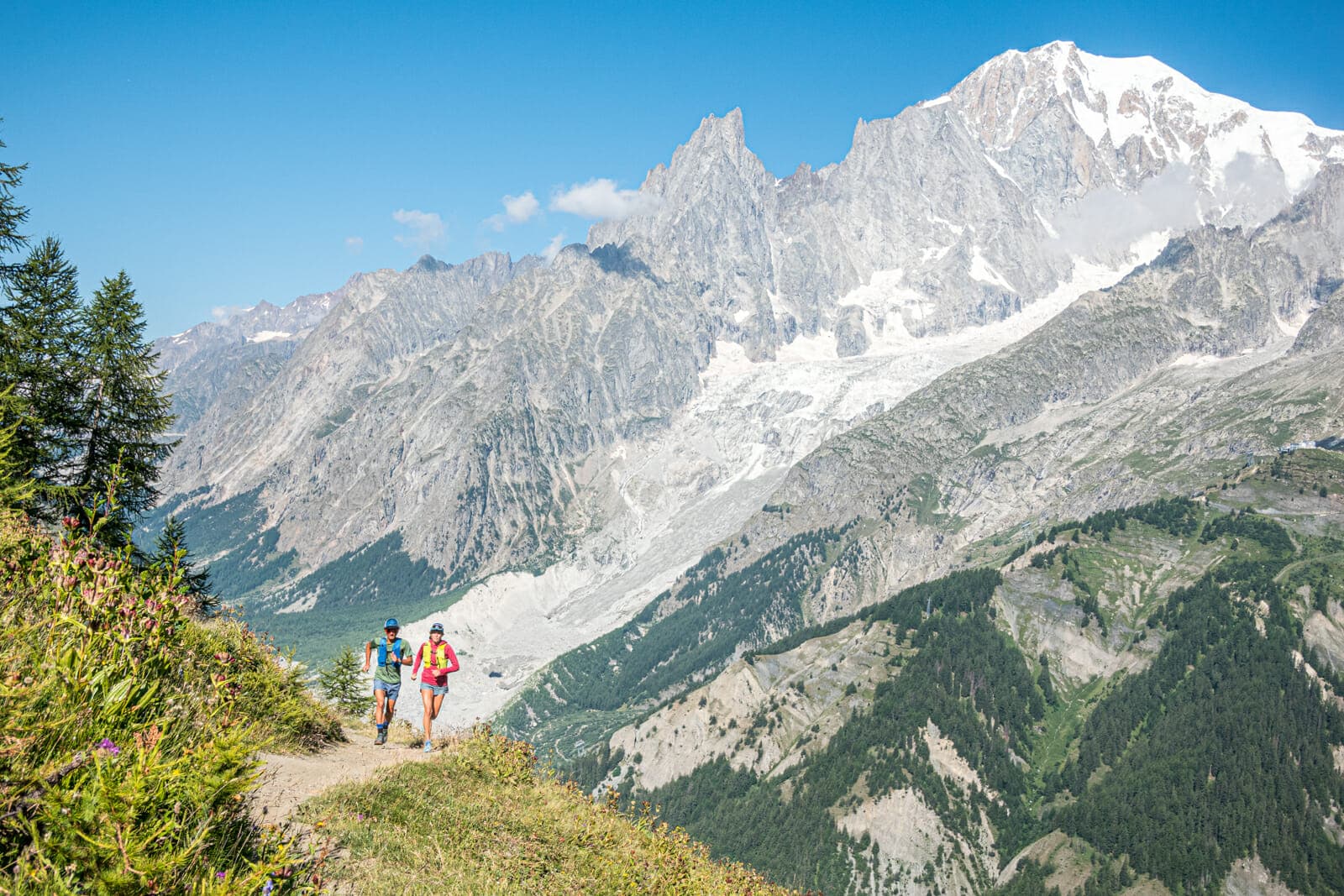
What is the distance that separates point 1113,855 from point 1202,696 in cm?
5728

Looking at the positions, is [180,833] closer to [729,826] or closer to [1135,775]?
[729,826]

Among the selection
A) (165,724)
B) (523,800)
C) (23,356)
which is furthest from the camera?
(23,356)

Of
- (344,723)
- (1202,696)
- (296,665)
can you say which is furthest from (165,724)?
(1202,696)

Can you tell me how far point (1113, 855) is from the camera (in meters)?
161

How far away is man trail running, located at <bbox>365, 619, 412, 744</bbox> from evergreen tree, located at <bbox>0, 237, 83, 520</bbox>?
10601 millimetres

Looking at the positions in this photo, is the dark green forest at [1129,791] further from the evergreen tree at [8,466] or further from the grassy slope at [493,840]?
the evergreen tree at [8,466]

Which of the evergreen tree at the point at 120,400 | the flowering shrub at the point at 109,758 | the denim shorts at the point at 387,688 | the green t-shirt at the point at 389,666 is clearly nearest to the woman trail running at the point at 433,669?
the green t-shirt at the point at 389,666

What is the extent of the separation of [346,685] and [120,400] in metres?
13.6

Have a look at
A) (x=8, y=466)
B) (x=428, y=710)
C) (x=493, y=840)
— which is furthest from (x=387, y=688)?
(x=8, y=466)

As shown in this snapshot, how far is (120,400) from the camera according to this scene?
27234 millimetres

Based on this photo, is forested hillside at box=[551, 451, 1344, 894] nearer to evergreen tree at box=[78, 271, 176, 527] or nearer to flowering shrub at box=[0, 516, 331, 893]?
evergreen tree at box=[78, 271, 176, 527]

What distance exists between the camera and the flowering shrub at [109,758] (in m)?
4.36

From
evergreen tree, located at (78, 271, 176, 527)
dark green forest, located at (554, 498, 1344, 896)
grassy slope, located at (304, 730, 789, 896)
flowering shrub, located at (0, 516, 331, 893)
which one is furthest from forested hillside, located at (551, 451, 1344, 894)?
flowering shrub, located at (0, 516, 331, 893)

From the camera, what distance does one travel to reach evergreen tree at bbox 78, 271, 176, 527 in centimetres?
2647
